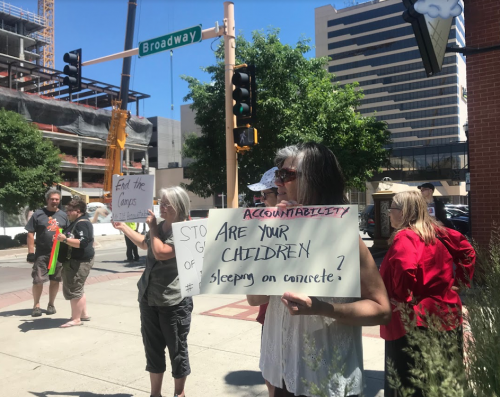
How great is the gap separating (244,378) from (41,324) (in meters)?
3.66

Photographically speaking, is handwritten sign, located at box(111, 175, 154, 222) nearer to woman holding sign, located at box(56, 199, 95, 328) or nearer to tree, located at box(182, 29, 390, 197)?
woman holding sign, located at box(56, 199, 95, 328)

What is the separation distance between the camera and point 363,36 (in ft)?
378

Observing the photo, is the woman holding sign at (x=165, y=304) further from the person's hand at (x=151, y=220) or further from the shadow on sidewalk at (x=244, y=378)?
the shadow on sidewalk at (x=244, y=378)

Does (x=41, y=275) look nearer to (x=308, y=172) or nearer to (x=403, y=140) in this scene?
(x=308, y=172)

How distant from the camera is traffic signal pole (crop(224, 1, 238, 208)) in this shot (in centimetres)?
833

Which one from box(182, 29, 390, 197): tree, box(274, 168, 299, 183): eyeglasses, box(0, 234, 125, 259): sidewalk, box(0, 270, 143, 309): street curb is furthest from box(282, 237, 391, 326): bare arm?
box(182, 29, 390, 197): tree

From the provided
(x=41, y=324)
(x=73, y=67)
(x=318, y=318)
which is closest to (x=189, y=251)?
(x=318, y=318)

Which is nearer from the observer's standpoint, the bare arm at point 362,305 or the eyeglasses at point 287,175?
the bare arm at point 362,305

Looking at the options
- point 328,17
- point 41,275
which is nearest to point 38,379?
point 41,275

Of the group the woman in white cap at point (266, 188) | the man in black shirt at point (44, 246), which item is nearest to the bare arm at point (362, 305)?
the woman in white cap at point (266, 188)

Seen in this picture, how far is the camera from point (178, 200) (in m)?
3.69

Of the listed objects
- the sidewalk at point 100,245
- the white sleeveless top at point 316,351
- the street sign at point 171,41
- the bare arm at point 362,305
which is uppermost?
the street sign at point 171,41

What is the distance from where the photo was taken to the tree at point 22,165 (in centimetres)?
2161

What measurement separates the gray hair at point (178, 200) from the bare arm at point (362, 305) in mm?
1996
